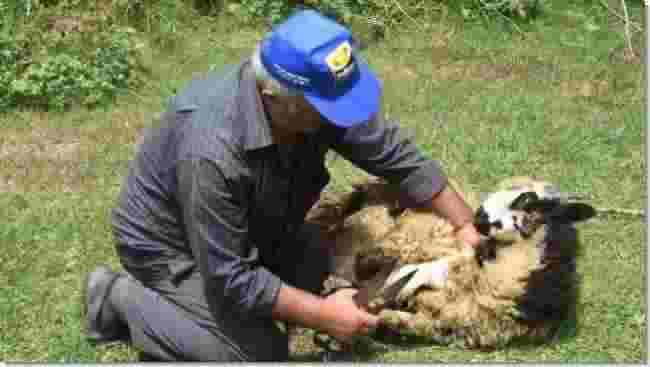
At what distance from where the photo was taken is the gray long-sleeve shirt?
300 cm

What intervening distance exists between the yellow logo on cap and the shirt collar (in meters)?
0.32

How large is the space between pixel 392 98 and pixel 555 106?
121 centimetres

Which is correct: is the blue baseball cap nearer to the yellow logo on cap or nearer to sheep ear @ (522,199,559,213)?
the yellow logo on cap

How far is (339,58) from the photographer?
286cm

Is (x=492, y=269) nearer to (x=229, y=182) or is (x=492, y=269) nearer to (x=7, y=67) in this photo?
(x=229, y=182)

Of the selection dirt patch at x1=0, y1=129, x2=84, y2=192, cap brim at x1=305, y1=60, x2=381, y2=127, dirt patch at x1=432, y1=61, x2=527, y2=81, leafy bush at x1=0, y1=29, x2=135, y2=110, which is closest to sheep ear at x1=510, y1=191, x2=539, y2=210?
cap brim at x1=305, y1=60, x2=381, y2=127

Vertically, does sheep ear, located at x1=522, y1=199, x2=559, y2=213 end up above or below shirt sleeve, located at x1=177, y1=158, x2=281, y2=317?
below

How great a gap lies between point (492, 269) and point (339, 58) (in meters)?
→ 1.36

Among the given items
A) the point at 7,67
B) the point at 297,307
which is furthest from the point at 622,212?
the point at 7,67

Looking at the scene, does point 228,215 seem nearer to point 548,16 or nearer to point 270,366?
point 270,366

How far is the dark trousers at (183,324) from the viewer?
356cm

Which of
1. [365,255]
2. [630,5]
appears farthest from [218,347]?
[630,5]

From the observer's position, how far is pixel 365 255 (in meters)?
3.93

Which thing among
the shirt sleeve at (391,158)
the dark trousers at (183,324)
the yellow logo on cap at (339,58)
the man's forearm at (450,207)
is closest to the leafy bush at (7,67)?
the dark trousers at (183,324)
